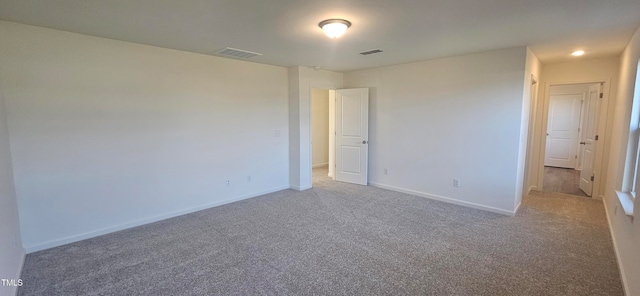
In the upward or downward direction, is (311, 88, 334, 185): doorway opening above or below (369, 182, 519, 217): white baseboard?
above

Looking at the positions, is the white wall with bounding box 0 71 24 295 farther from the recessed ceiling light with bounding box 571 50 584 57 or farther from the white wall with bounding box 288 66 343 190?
the recessed ceiling light with bounding box 571 50 584 57

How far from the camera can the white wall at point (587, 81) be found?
446 cm

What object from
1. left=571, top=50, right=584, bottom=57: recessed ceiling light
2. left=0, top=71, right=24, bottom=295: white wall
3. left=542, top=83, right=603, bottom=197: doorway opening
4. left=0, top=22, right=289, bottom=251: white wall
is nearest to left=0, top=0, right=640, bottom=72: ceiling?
left=571, top=50, right=584, bottom=57: recessed ceiling light

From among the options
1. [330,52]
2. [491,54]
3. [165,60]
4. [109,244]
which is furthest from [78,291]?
[491,54]

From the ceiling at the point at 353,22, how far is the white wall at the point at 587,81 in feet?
2.14

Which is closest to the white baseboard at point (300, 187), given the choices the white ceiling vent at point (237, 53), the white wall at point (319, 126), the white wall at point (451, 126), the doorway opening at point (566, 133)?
the white wall at point (451, 126)

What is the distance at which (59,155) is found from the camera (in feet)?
10.2

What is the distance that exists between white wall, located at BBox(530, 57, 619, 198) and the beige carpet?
93cm

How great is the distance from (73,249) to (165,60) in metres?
2.46

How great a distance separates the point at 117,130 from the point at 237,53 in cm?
184

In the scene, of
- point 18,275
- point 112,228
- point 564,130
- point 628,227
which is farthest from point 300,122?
point 564,130

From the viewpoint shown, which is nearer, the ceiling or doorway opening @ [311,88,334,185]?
the ceiling

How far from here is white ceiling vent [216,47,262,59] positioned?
12.8 ft

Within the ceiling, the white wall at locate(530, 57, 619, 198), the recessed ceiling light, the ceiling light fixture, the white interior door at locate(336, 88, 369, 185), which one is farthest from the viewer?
the white interior door at locate(336, 88, 369, 185)
